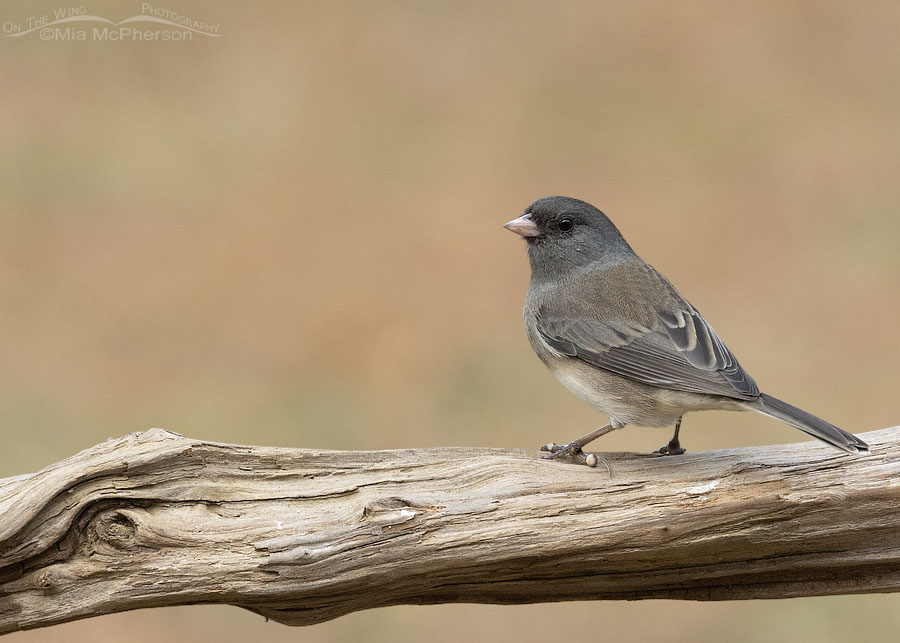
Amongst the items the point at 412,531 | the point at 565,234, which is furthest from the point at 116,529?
the point at 565,234

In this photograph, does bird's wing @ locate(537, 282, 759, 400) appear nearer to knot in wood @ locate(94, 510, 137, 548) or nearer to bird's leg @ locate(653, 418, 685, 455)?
bird's leg @ locate(653, 418, 685, 455)

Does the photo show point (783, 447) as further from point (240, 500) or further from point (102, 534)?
point (102, 534)

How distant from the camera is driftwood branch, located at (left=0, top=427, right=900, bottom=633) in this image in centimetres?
206

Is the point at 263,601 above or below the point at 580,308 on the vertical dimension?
below

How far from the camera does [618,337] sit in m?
2.44

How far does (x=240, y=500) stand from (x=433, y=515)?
18.6 inches

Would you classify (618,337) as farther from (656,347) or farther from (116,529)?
(116,529)

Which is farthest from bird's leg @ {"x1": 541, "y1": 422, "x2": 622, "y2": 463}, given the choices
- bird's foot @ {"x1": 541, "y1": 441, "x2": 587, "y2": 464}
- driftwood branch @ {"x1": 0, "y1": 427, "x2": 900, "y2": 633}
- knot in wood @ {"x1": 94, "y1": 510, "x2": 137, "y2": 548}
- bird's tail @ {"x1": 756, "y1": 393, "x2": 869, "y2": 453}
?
knot in wood @ {"x1": 94, "y1": 510, "x2": 137, "y2": 548}

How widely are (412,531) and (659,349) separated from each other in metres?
0.80

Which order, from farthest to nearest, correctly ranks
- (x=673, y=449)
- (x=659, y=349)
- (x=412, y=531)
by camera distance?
(x=673, y=449) < (x=659, y=349) < (x=412, y=531)

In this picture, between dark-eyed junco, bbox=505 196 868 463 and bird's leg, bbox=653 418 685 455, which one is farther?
bird's leg, bbox=653 418 685 455

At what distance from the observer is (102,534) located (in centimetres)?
208

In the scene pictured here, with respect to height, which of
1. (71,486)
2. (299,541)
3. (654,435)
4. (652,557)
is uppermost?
(654,435)

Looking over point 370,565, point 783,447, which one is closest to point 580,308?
point 783,447
